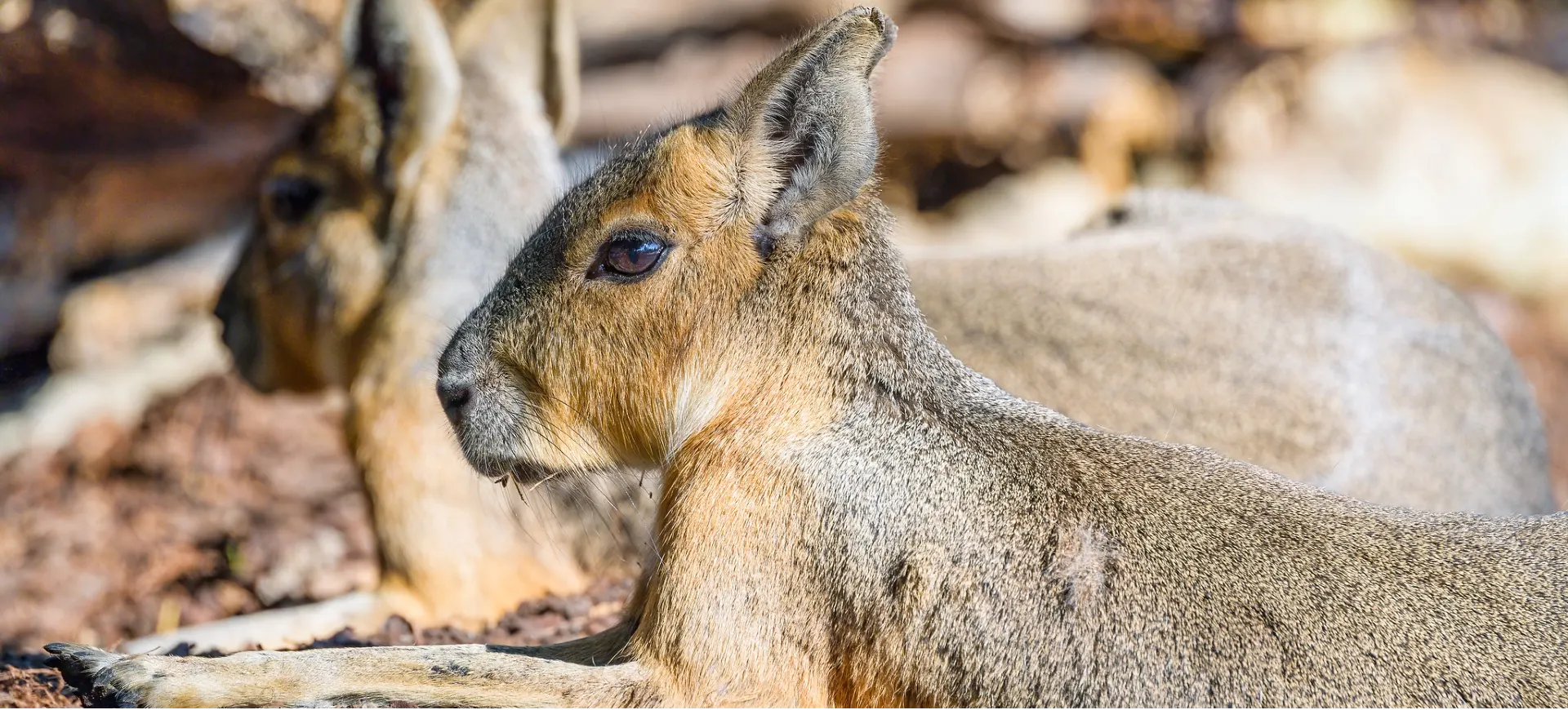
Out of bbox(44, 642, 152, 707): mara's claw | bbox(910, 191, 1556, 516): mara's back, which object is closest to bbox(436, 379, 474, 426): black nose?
bbox(44, 642, 152, 707): mara's claw

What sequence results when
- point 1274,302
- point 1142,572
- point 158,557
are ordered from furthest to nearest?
point 158,557 < point 1274,302 < point 1142,572

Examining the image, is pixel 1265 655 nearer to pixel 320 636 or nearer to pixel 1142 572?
pixel 1142 572

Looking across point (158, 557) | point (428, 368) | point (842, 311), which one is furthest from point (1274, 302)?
point (158, 557)

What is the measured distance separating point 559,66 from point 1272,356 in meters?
2.87

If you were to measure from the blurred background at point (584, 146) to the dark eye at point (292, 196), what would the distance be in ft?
3.46

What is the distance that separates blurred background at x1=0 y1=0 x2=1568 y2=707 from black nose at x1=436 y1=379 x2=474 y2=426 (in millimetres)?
864

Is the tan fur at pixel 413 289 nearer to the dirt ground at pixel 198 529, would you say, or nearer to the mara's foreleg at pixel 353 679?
the dirt ground at pixel 198 529

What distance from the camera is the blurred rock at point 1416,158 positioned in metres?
9.36

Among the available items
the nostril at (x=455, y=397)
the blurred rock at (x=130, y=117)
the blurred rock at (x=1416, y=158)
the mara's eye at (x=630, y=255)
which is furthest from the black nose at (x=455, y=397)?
the blurred rock at (x=1416, y=158)

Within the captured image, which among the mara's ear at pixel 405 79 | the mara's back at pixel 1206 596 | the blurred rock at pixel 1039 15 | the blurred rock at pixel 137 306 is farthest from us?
the blurred rock at pixel 1039 15

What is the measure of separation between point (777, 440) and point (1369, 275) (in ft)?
9.13

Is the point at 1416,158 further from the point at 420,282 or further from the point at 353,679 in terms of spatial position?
the point at 353,679

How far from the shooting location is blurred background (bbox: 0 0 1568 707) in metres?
5.92

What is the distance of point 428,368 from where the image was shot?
4762mm
